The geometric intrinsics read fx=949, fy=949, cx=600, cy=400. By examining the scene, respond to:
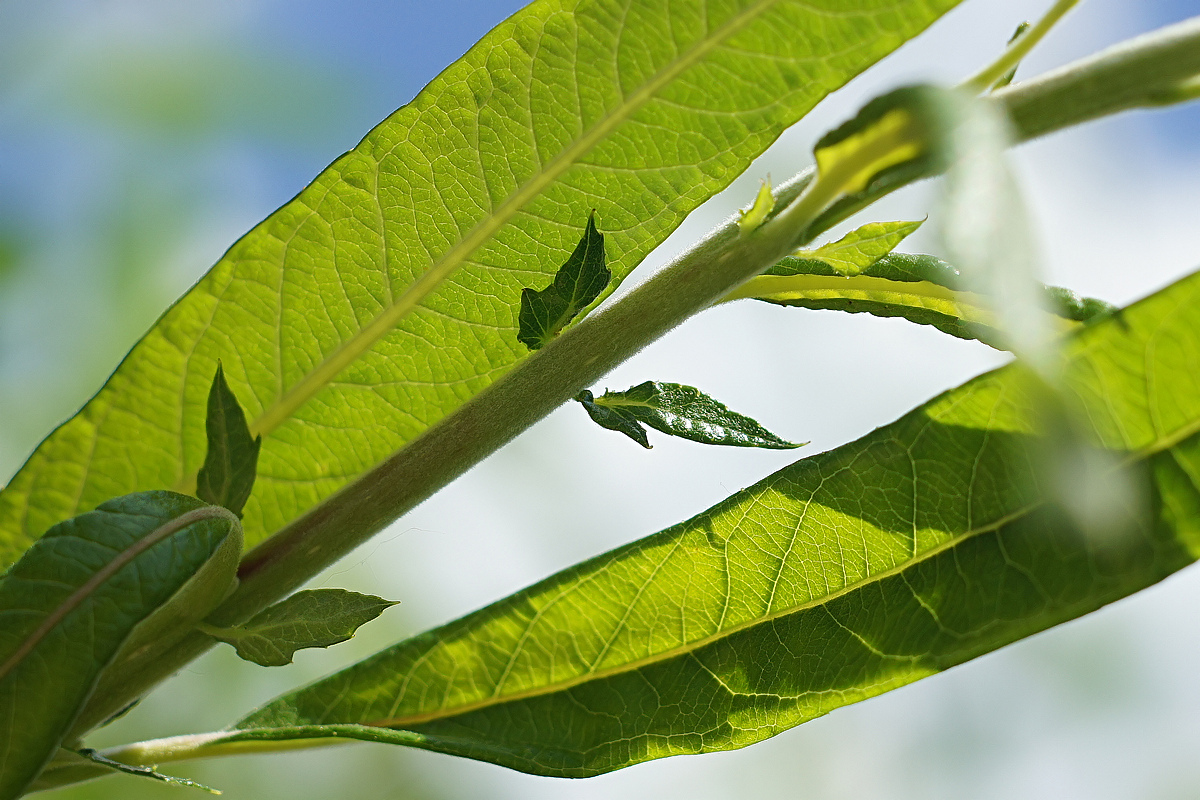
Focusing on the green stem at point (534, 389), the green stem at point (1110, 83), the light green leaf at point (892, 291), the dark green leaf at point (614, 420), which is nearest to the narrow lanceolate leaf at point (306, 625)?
the green stem at point (534, 389)

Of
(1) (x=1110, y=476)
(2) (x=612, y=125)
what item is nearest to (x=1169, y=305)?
(1) (x=1110, y=476)

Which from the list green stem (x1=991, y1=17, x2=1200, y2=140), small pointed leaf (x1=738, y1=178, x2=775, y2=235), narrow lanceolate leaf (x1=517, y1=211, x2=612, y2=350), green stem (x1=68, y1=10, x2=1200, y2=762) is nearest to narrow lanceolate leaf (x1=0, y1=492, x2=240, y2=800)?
green stem (x1=68, y1=10, x2=1200, y2=762)

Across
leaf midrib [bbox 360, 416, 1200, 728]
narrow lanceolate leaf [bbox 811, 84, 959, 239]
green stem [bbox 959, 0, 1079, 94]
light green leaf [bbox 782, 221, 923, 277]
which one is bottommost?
leaf midrib [bbox 360, 416, 1200, 728]

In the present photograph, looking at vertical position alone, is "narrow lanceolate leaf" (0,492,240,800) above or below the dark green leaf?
below

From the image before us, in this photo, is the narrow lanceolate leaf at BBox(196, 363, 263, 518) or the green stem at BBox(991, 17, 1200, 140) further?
the narrow lanceolate leaf at BBox(196, 363, 263, 518)

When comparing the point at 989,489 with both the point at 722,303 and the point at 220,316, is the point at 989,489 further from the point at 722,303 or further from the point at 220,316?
the point at 220,316

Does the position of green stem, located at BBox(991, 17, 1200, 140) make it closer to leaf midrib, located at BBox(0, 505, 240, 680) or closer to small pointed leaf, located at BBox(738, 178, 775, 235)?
small pointed leaf, located at BBox(738, 178, 775, 235)
